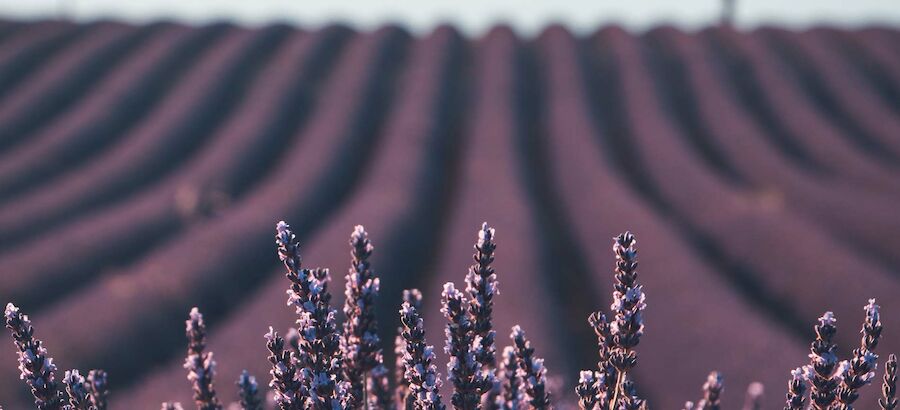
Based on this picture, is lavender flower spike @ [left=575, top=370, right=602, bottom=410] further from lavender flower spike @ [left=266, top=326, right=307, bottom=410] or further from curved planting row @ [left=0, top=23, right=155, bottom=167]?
curved planting row @ [left=0, top=23, right=155, bottom=167]

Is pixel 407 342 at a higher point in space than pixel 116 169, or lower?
lower

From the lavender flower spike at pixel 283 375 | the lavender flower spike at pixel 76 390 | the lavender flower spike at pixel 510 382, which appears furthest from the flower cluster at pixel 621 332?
the lavender flower spike at pixel 76 390

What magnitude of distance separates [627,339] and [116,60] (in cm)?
2614

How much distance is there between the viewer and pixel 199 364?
1518 mm

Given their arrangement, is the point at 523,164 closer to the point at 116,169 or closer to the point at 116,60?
the point at 116,169

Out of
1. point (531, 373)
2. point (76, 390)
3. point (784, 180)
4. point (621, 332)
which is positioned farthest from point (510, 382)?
point (784, 180)

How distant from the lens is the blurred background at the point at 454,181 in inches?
320

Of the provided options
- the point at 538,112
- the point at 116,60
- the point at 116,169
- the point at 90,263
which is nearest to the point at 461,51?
the point at 538,112

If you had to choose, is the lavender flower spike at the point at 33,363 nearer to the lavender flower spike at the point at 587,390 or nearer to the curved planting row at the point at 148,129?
the lavender flower spike at the point at 587,390

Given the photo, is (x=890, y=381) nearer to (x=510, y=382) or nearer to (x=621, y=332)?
(x=621, y=332)

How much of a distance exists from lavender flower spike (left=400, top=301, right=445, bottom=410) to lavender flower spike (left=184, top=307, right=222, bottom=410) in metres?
0.40

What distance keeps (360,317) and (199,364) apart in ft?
1.15

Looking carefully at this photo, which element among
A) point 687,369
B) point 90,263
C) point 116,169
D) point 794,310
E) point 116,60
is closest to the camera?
point 687,369

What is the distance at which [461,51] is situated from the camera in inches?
1087
